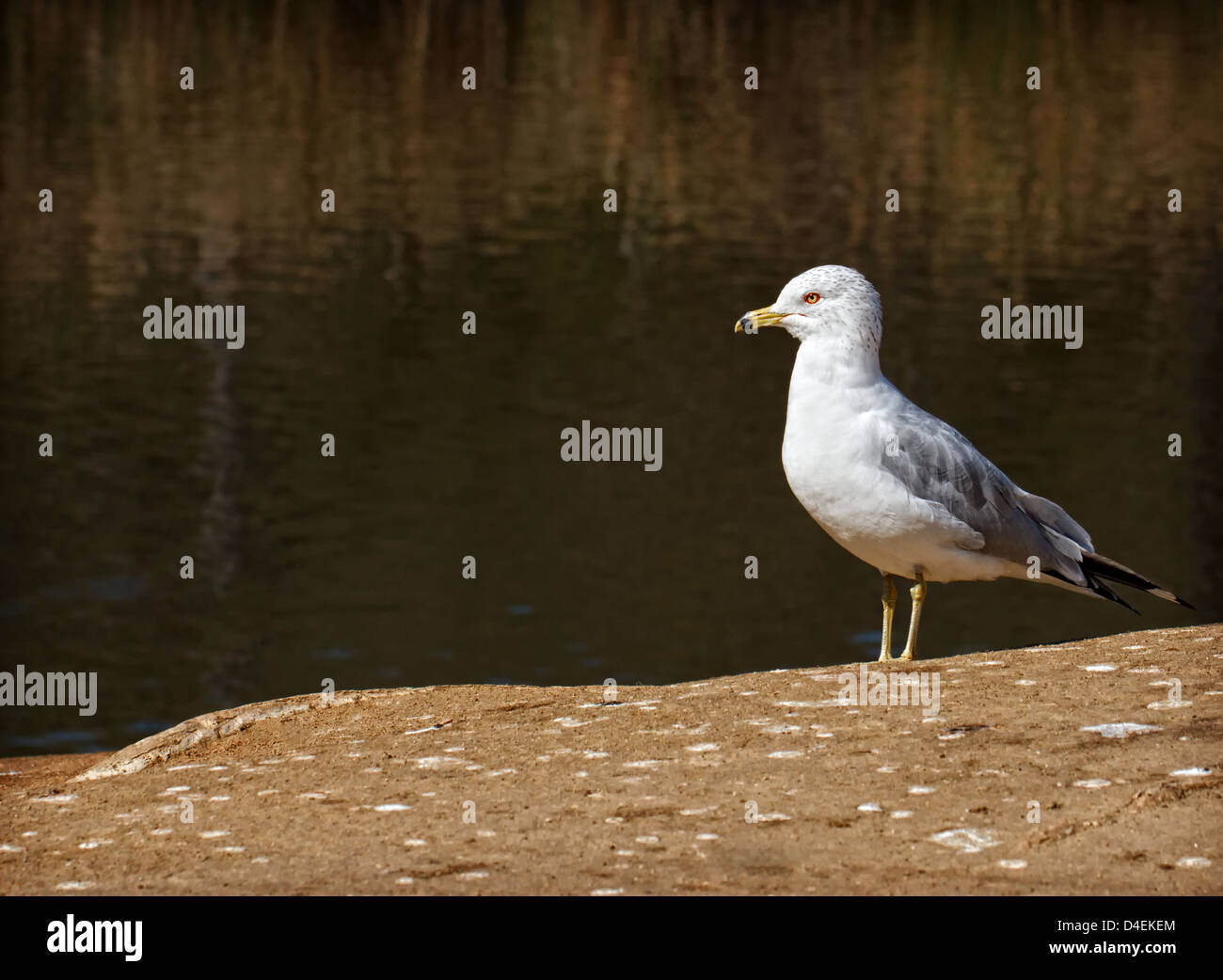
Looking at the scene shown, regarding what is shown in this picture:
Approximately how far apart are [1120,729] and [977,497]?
2.23 m

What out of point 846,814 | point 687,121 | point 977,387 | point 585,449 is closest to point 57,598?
point 585,449

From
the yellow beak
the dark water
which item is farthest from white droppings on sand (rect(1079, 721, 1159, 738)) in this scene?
the dark water

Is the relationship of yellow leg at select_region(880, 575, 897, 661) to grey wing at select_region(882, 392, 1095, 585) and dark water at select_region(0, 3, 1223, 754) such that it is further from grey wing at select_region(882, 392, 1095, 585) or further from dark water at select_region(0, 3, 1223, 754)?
dark water at select_region(0, 3, 1223, 754)

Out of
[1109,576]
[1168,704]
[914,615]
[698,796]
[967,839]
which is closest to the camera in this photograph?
[967,839]

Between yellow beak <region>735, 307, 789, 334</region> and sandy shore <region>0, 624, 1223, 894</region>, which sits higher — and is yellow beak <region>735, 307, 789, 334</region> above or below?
above

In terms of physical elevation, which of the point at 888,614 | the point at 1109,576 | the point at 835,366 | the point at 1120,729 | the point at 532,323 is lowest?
the point at 1120,729

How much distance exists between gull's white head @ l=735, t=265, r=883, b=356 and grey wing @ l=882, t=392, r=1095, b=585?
0.50 meters

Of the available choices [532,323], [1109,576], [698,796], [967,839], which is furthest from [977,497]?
[532,323]

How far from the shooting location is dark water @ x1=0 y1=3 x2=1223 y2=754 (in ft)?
81.7

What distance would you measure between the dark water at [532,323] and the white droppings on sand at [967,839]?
1499 centimetres

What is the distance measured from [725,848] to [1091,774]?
5.75 ft

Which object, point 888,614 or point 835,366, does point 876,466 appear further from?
point 888,614

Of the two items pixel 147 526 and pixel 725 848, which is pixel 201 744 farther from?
pixel 147 526

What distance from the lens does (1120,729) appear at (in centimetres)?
859
